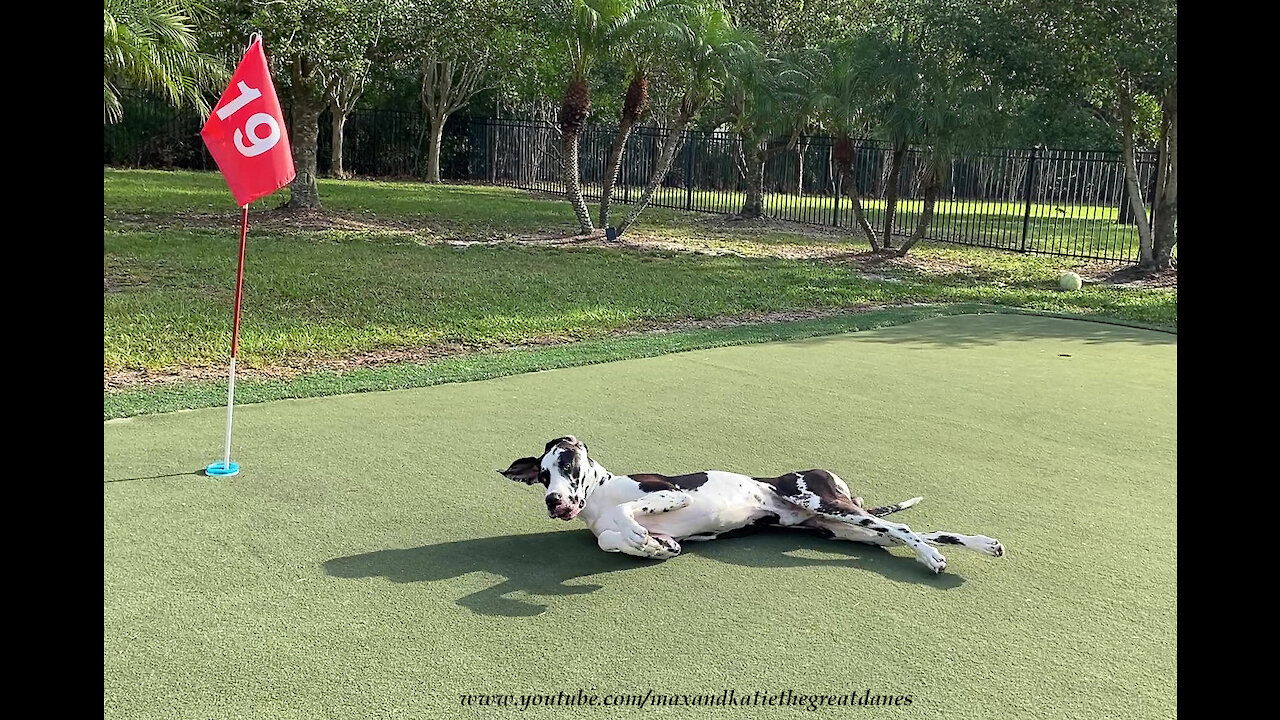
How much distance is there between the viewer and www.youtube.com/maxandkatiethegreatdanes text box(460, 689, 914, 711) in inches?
108

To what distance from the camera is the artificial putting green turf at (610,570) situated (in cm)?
287

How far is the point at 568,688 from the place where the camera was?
9.24 feet

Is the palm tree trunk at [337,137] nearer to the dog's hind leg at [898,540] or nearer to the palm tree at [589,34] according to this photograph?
the palm tree at [589,34]

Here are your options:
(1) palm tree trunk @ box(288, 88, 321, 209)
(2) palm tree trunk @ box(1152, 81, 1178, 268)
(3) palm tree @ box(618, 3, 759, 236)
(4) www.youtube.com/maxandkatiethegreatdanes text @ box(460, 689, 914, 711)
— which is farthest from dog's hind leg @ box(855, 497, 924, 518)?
Result: (1) palm tree trunk @ box(288, 88, 321, 209)

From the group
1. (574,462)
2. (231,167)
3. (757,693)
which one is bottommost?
(757,693)

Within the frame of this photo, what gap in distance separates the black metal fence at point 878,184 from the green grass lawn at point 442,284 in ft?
7.51

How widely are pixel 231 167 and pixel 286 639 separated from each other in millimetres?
2364

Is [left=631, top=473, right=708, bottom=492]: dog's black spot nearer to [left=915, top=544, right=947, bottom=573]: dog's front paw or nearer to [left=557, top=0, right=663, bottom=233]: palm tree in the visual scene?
[left=915, top=544, right=947, bottom=573]: dog's front paw

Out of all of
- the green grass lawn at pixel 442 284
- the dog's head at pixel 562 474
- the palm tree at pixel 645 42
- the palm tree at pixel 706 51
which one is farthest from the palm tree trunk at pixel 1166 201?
the dog's head at pixel 562 474

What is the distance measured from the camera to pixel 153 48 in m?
10.6

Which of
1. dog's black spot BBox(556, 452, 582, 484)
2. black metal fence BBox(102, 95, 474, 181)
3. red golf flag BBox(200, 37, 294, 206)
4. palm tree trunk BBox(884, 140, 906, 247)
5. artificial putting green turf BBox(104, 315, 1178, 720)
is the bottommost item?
artificial putting green turf BBox(104, 315, 1178, 720)

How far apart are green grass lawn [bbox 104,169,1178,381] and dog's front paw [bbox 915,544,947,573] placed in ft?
16.2
